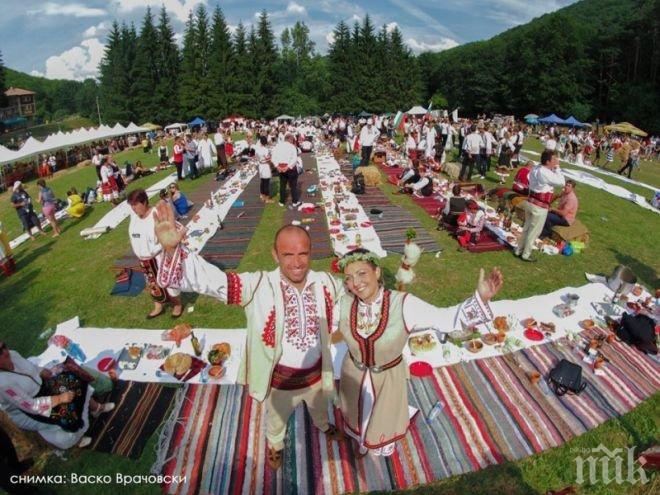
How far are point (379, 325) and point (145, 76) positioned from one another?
210 ft

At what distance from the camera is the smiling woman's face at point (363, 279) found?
283cm

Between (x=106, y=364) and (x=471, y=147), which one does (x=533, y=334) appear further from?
(x=471, y=147)

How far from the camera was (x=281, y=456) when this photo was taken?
3.91 m

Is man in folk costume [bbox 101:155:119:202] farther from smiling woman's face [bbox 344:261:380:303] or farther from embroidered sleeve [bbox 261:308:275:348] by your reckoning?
smiling woman's face [bbox 344:261:380:303]

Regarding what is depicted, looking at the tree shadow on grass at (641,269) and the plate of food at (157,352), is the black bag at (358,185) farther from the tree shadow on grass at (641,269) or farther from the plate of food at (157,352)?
the plate of food at (157,352)

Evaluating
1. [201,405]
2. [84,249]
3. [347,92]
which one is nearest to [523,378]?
[201,405]

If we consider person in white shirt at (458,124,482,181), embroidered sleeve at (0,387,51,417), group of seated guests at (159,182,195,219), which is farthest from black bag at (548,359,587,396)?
person in white shirt at (458,124,482,181)

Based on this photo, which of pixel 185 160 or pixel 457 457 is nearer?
pixel 457 457

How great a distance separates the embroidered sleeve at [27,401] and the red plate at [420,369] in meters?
4.21

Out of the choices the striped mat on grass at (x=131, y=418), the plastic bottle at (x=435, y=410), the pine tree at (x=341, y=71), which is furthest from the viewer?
the pine tree at (x=341, y=71)

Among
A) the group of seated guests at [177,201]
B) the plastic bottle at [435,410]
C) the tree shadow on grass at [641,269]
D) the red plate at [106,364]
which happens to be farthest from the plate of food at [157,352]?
the tree shadow on grass at [641,269]

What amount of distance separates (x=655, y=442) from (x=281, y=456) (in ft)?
14.0

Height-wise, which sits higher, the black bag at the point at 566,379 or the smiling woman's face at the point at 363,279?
the smiling woman's face at the point at 363,279

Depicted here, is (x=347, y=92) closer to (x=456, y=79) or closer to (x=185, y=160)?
(x=456, y=79)
